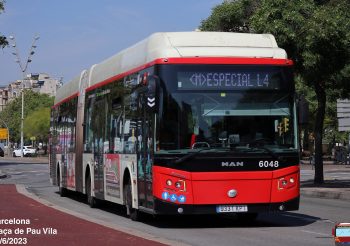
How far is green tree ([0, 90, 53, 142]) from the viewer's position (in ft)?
382

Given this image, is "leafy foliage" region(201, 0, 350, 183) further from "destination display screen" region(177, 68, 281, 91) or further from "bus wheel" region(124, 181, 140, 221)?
"bus wheel" region(124, 181, 140, 221)

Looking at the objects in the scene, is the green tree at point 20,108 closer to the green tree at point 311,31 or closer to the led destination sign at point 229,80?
A: the green tree at point 311,31

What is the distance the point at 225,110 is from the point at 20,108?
381 feet

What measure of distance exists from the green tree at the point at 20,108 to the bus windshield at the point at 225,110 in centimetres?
9954

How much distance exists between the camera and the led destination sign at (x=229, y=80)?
13047 millimetres

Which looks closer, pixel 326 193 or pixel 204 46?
pixel 204 46

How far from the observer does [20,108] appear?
12562 cm

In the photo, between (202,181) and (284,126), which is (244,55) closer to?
(284,126)

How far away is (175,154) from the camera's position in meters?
12.8

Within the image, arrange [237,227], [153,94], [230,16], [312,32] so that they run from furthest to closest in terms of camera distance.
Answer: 1. [230,16]
2. [312,32]
3. [237,227]
4. [153,94]

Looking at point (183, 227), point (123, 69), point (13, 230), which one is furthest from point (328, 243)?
point (123, 69)

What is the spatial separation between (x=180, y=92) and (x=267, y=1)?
11571 millimetres

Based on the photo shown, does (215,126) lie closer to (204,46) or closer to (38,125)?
(204,46)

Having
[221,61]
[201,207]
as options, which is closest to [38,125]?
[221,61]
